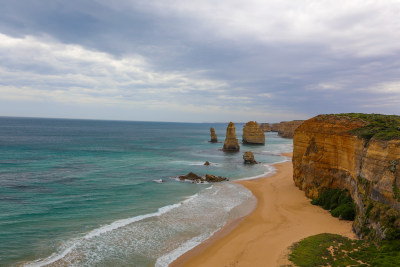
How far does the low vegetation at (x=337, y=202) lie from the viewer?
20.6 meters

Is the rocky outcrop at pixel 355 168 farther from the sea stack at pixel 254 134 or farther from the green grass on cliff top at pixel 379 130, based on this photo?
the sea stack at pixel 254 134

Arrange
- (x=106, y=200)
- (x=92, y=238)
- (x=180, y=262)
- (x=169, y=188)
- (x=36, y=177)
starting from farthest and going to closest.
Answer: (x=36, y=177)
(x=169, y=188)
(x=106, y=200)
(x=92, y=238)
(x=180, y=262)

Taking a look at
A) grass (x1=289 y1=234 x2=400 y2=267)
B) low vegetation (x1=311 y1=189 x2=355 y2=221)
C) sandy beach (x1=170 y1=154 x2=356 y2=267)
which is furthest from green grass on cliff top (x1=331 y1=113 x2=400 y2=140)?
sandy beach (x1=170 y1=154 x2=356 y2=267)

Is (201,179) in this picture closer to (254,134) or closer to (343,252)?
(343,252)

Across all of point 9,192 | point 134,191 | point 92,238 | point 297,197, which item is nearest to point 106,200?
point 134,191

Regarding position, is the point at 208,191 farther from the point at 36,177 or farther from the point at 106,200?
the point at 36,177

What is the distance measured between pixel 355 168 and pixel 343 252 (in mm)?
8019

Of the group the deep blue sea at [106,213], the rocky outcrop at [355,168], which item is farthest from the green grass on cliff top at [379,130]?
the deep blue sea at [106,213]

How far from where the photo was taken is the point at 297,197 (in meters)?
28.6

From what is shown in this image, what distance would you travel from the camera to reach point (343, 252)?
47.8ft

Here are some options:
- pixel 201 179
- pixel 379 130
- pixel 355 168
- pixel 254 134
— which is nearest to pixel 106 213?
pixel 201 179

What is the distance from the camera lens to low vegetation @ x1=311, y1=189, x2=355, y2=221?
20562 millimetres

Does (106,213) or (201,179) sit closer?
(106,213)

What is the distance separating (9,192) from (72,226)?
47.5 feet
